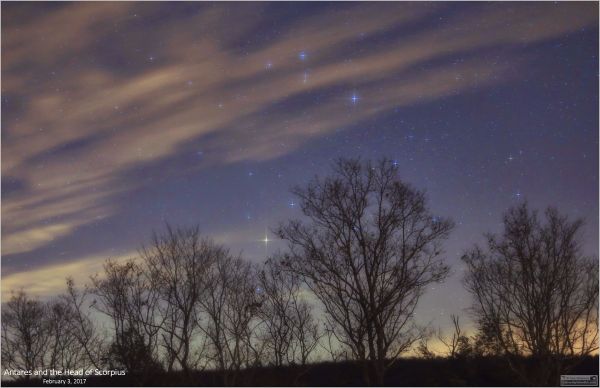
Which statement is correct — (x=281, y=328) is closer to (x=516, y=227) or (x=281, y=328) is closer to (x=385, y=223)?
(x=385, y=223)

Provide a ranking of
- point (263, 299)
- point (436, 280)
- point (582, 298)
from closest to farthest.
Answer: point (436, 280) → point (582, 298) → point (263, 299)

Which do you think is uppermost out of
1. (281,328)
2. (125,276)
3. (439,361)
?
(125,276)

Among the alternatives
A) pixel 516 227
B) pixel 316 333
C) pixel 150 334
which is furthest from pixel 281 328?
pixel 516 227

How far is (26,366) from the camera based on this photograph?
40750 mm

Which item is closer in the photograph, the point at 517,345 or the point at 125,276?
the point at 517,345

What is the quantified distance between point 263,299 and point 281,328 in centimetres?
278

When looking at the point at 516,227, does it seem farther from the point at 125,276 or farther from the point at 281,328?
the point at 125,276

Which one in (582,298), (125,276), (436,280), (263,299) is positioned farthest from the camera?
(263,299)

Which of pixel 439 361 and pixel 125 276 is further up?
pixel 125 276

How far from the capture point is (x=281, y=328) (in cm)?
4147


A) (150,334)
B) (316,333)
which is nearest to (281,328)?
(316,333)

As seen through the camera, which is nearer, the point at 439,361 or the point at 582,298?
the point at 582,298

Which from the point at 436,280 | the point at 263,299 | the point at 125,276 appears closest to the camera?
the point at 436,280

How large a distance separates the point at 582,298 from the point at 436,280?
897 centimetres
